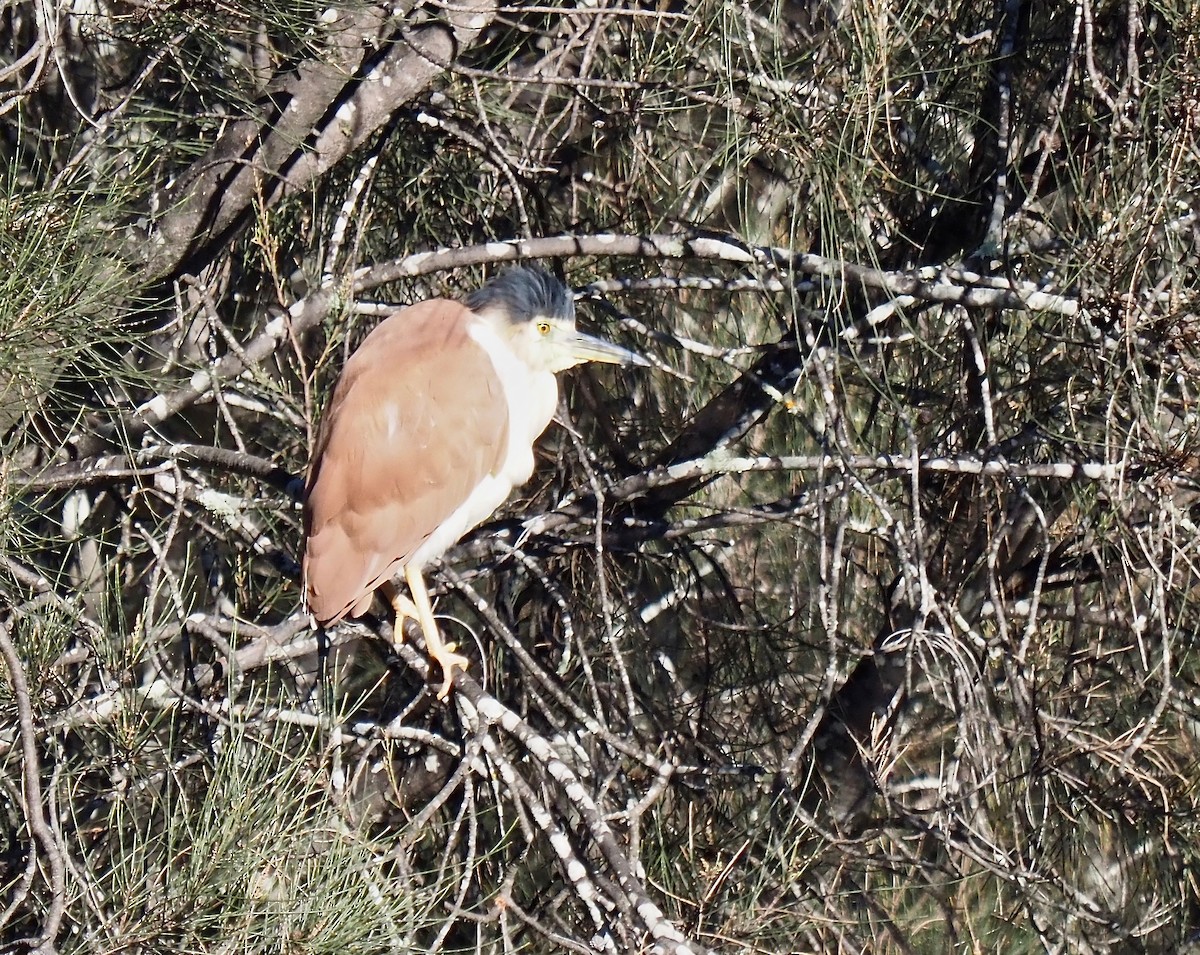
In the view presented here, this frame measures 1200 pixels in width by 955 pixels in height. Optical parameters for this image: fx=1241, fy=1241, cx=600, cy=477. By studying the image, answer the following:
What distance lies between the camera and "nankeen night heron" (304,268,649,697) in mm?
2018

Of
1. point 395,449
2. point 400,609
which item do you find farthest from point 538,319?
point 400,609

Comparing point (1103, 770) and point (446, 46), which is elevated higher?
point (446, 46)

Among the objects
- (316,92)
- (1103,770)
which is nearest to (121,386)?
(316,92)

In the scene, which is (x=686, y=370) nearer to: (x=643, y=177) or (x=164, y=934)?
(x=643, y=177)

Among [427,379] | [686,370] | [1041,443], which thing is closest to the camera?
[1041,443]

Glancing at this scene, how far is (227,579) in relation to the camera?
2559mm

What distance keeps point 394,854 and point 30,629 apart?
523 millimetres

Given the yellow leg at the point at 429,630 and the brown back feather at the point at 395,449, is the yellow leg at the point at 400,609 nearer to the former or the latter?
the yellow leg at the point at 429,630

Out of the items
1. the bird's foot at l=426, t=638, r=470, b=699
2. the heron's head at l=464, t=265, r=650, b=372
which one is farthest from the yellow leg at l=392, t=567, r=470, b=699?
the heron's head at l=464, t=265, r=650, b=372

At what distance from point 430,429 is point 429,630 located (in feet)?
1.20

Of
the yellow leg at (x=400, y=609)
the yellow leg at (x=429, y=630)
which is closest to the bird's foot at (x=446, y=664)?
the yellow leg at (x=429, y=630)

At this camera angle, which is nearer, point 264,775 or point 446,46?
point 264,775

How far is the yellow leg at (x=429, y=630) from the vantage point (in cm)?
185

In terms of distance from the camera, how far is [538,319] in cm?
222
